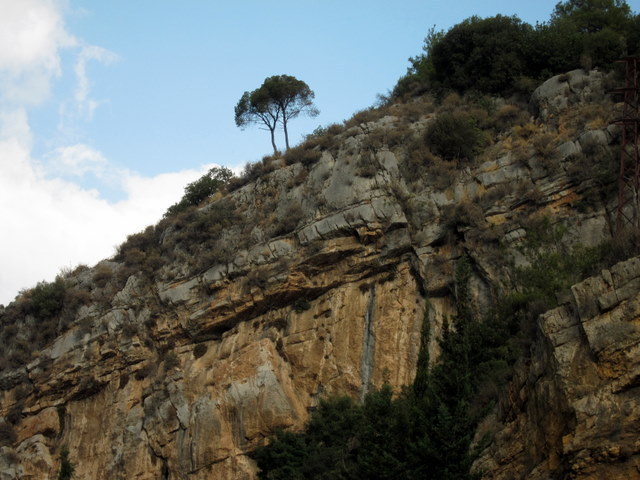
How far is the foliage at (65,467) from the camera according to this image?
1148 inches

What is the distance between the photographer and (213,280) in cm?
2995

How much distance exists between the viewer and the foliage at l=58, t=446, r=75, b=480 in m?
29.2

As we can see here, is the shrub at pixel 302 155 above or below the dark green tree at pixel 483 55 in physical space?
below

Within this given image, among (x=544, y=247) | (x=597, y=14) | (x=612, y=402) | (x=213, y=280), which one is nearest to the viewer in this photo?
(x=612, y=402)

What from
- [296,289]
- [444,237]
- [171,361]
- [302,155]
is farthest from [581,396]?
[302,155]

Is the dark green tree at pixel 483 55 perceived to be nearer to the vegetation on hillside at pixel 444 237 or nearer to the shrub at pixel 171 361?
the vegetation on hillside at pixel 444 237

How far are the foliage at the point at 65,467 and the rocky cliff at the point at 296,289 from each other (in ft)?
0.93

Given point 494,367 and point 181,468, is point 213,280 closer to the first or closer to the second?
point 181,468

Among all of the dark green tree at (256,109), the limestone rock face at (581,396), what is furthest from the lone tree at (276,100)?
the limestone rock face at (581,396)

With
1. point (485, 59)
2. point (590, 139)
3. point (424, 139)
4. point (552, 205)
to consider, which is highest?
point (485, 59)

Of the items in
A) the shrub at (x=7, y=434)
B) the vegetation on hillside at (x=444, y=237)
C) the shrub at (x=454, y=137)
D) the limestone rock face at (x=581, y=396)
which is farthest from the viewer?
the shrub at (x=7, y=434)

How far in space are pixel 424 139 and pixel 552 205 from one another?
6962 mm

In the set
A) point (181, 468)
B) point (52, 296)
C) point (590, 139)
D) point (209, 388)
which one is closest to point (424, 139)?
point (590, 139)

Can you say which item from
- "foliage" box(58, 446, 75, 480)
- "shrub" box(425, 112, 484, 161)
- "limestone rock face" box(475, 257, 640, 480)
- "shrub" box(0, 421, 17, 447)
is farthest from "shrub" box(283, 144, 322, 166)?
"limestone rock face" box(475, 257, 640, 480)
